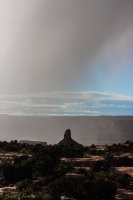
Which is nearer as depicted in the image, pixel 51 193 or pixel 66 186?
pixel 51 193

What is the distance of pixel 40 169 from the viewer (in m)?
38.4

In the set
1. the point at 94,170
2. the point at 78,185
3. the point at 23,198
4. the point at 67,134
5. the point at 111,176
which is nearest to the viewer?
the point at 23,198

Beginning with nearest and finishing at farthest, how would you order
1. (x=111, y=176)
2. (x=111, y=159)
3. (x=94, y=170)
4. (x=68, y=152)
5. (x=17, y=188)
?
(x=17, y=188), (x=111, y=176), (x=94, y=170), (x=111, y=159), (x=68, y=152)

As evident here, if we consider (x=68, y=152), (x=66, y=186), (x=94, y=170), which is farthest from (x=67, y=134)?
(x=66, y=186)

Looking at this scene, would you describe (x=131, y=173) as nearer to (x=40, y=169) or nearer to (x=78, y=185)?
(x=40, y=169)

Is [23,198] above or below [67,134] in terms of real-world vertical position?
below

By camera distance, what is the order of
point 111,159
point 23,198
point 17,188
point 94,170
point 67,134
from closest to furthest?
point 23,198, point 17,188, point 94,170, point 111,159, point 67,134

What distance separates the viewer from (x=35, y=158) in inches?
1666

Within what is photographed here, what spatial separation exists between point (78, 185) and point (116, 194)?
2.70 m

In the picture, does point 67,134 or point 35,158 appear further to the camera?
point 67,134

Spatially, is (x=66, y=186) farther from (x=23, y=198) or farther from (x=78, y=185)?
(x=23, y=198)

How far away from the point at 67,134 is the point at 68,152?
2466cm

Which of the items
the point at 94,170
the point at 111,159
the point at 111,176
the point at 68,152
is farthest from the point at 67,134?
the point at 111,176

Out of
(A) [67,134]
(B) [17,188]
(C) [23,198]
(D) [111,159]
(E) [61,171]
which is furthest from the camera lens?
(A) [67,134]
